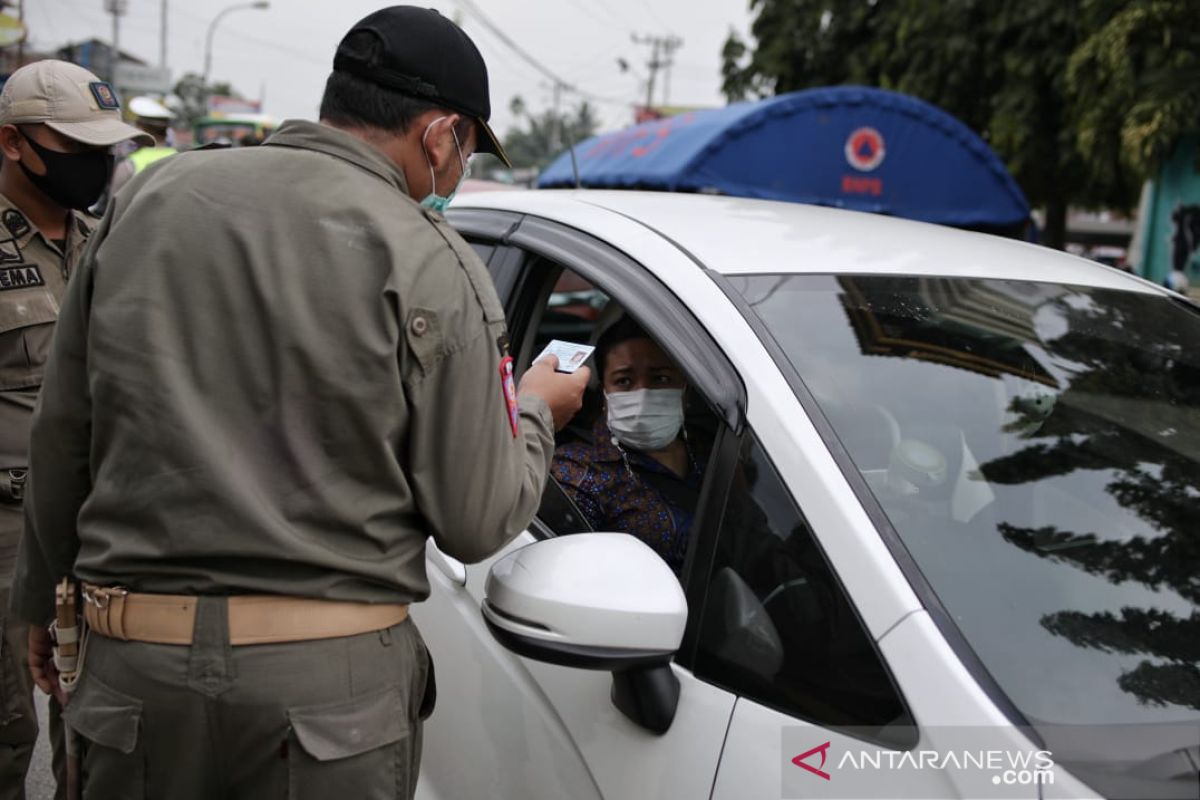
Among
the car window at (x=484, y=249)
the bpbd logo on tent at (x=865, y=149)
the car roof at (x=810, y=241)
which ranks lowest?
the car window at (x=484, y=249)

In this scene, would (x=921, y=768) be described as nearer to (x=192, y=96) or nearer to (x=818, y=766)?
(x=818, y=766)

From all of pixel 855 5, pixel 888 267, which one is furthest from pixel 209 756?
pixel 855 5

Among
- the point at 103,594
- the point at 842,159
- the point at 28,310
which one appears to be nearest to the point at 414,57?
the point at 103,594

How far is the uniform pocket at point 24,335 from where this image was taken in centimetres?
229

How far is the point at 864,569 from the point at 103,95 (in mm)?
2261

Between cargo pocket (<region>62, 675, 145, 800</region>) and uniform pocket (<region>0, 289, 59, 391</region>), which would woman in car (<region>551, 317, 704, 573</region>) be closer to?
cargo pocket (<region>62, 675, 145, 800</region>)

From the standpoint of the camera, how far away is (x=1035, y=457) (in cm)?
160

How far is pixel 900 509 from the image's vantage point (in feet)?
4.61

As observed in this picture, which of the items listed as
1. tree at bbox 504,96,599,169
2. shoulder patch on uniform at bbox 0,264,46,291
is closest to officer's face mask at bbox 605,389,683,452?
shoulder patch on uniform at bbox 0,264,46,291

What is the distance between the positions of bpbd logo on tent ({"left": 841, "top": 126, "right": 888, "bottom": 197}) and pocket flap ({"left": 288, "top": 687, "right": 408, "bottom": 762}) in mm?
7894

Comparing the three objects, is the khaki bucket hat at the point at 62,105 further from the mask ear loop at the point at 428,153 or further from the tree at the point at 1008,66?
the tree at the point at 1008,66

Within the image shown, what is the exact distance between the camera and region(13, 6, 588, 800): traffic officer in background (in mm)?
1292

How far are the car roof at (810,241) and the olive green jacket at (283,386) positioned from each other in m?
0.61

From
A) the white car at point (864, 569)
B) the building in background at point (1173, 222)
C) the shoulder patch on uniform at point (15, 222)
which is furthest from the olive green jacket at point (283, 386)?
the building in background at point (1173, 222)
